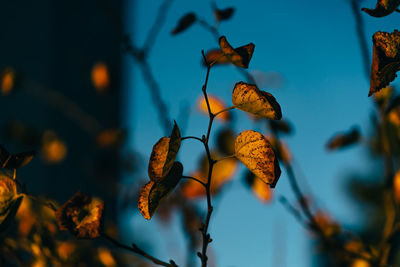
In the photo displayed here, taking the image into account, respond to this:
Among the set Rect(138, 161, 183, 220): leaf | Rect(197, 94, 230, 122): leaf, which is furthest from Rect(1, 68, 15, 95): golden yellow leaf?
Rect(138, 161, 183, 220): leaf

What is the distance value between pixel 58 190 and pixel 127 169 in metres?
2.07

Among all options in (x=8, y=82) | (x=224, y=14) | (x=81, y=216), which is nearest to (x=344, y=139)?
(x=224, y=14)

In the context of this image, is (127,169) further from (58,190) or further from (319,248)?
(58,190)

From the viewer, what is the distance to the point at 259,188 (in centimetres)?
45

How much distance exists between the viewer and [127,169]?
0.82m

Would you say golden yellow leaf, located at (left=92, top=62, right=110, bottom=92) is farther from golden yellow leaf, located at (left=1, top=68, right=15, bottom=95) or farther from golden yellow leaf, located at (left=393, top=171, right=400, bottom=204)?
golden yellow leaf, located at (left=393, top=171, right=400, bottom=204)

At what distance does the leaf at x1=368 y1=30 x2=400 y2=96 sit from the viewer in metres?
0.19

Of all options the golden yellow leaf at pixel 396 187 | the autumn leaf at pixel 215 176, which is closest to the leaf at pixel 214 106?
the autumn leaf at pixel 215 176

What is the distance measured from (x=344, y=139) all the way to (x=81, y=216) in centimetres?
31

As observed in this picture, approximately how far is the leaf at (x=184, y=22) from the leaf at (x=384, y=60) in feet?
0.61

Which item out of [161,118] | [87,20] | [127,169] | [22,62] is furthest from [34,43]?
[161,118]

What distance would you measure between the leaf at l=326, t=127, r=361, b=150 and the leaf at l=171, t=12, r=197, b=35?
21 cm

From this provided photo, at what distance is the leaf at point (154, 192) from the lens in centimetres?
22

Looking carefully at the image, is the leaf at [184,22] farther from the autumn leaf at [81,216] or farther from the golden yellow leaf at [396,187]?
the golden yellow leaf at [396,187]
